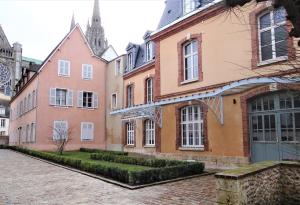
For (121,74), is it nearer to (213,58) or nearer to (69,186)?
(213,58)

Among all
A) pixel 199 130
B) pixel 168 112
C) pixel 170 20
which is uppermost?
pixel 170 20

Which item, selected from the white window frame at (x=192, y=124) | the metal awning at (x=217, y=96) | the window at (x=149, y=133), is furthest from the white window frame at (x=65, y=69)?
the white window frame at (x=192, y=124)

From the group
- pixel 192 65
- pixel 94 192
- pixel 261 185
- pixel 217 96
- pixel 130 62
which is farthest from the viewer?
pixel 130 62

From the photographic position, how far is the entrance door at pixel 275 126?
33.6 ft

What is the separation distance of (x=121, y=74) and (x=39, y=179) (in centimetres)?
1606

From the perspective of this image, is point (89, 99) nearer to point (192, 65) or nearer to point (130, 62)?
point (130, 62)

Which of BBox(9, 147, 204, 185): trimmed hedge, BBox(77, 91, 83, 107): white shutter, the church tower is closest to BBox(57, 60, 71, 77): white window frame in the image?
BBox(77, 91, 83, 107): white shutter

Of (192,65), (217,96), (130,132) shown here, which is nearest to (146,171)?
(217,96)

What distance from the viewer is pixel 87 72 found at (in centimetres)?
2839

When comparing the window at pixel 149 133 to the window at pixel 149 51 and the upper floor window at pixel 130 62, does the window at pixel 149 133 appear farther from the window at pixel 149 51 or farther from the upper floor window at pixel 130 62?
the upper floor window at pixel 130 62

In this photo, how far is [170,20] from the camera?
1623 cm

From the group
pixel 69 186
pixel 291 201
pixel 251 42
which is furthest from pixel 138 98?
pixel 291 201

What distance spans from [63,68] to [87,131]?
20.2 feet

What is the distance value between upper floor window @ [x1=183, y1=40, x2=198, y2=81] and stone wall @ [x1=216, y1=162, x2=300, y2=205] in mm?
7907
